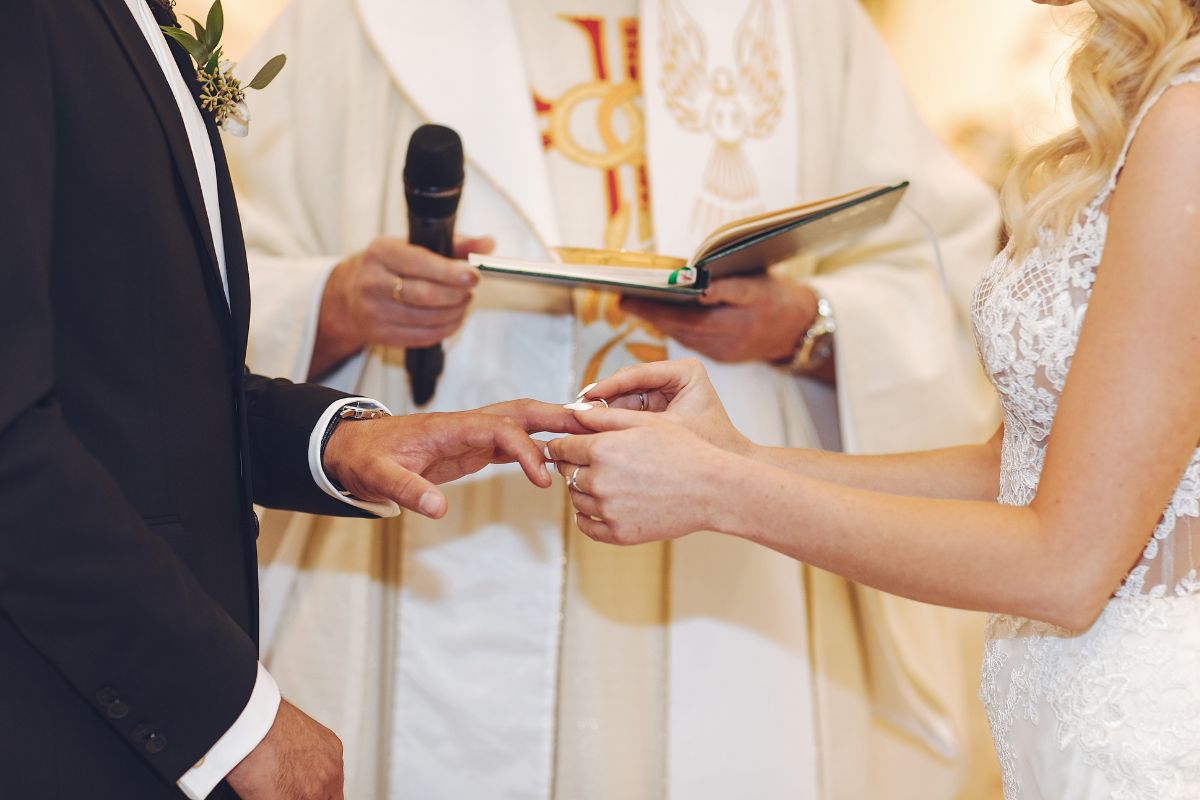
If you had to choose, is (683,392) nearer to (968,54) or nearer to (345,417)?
(345,417)

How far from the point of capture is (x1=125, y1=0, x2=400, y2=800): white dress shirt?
1.24m

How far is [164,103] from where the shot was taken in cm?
133

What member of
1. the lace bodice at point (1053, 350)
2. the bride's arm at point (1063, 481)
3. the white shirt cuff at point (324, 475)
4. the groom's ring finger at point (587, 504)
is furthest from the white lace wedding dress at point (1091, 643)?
the white shirt cuff at point (324, 475)

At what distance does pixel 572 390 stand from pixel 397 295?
0.46 metres

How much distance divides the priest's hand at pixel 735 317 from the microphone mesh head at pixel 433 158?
54 cm

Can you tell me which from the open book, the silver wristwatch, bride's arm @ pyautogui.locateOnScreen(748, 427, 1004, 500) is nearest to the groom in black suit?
the open book

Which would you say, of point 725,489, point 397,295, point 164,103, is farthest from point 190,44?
point 725,489

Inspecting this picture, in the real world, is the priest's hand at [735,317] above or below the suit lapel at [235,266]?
below

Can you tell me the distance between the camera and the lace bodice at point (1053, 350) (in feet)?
4.62

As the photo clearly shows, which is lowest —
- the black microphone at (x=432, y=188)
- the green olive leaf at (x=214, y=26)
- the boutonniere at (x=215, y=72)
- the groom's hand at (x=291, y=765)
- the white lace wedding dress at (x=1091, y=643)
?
the groom's hand at (x=291, y=765)

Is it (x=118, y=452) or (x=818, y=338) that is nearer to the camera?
(x=118, y=452)

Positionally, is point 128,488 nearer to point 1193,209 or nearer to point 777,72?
point 1193,209

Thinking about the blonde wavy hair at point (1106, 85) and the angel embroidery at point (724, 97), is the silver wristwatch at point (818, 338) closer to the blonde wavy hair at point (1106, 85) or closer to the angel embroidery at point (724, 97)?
the angel embroidery at point (724, 97)

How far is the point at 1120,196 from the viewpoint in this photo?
4.24ft
